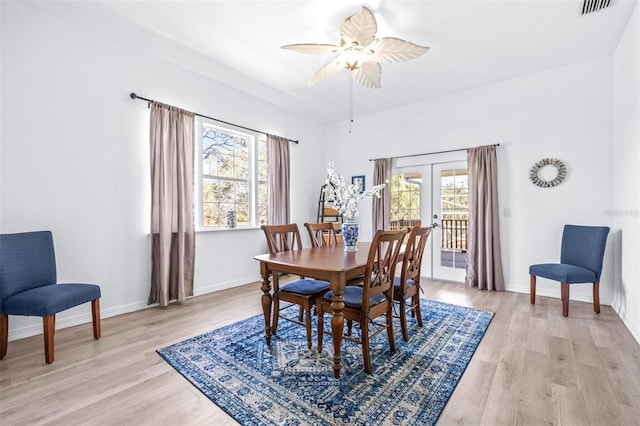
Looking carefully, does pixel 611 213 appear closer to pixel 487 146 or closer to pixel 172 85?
pixel 487 146

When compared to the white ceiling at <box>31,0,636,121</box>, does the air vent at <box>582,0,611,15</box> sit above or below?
below

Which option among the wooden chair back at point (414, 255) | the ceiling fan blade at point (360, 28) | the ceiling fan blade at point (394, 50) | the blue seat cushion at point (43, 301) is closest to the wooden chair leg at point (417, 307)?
the wooden chair back at point (414, 255)

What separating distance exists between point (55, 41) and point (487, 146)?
5162 millimetres

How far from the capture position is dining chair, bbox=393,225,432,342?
8.03 ft

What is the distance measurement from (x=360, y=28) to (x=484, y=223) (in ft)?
10.4

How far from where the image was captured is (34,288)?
8.15 feet

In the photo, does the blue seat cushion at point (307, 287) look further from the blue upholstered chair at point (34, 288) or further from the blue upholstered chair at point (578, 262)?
the blue upholstered chair at point (578, 262)

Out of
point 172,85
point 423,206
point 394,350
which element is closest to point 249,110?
point 172,85

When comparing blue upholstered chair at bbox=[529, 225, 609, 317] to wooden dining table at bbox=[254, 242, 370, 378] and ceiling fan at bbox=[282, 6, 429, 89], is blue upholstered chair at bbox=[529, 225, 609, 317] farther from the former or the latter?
ceiling fan at bbox=[282, 6, 429, 89]

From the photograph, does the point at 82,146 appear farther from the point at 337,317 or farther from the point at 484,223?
the point at 484,223

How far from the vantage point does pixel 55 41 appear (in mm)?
2828

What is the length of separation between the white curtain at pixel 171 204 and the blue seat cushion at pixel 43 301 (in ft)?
3.38

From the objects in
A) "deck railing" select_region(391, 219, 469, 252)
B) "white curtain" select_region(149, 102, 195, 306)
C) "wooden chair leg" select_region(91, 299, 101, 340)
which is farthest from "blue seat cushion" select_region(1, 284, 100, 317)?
"deck railing" select_region(391, 219, 469, 252)

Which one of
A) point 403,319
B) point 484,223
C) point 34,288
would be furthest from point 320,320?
point 484,223
